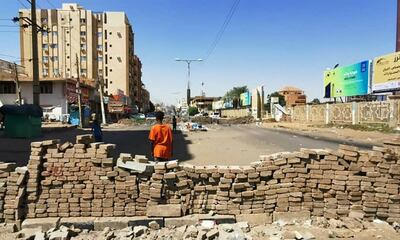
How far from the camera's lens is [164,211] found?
20.1ft

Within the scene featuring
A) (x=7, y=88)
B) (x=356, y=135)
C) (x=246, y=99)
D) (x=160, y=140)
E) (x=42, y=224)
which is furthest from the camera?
(x=246, y=99)

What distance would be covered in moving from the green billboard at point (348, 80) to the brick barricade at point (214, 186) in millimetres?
28603

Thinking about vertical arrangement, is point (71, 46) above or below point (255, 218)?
above

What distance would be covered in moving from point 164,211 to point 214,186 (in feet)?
3.16

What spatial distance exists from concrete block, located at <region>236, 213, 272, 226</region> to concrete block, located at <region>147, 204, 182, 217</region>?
1.03 meters

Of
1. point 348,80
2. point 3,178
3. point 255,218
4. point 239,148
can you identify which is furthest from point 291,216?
point 348,80

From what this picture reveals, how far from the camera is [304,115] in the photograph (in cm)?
4522

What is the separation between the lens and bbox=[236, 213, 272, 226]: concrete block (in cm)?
612

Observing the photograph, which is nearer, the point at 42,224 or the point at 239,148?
the point at 42,224

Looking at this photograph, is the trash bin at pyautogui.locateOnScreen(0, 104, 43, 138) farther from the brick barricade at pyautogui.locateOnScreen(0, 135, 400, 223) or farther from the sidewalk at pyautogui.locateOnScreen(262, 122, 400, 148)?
the sidewalk at pyautogui.locateOnScreen(262, 122, 400, 148)

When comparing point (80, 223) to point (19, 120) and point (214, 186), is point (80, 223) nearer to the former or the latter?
point (214, 186)

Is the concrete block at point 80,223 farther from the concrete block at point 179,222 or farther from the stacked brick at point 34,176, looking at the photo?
the concrete block at point 179,222

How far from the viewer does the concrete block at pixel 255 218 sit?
612 cm

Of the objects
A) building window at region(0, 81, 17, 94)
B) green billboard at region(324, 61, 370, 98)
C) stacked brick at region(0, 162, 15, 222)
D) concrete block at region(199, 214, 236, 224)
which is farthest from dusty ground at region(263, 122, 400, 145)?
building window at region(0, 81, 17, 94)
